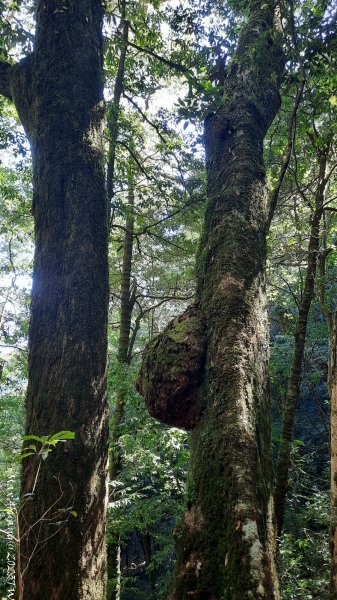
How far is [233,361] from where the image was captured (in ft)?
7.22

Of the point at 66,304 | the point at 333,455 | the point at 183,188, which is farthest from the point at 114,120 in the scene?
the point at 333,455

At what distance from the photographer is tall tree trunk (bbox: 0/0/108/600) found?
221 centimetres

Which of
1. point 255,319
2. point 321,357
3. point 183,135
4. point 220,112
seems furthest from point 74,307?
point 321,357

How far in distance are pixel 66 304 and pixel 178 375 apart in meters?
0.85

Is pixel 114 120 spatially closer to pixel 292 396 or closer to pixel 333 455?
pixel 292 396

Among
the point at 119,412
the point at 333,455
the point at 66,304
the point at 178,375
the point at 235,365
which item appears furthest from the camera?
the point at 119,412

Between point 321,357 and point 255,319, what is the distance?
11002mm

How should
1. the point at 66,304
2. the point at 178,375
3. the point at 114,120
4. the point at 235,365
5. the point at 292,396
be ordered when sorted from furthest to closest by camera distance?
the point at 292,396
the point at 114,120
the point at 66,304
the point at 178,375
the point at 235,365

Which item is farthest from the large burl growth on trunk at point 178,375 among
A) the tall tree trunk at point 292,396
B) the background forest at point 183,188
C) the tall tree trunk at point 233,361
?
the tall tree trunk at point 292,396

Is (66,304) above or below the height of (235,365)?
above

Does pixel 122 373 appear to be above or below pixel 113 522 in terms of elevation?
above

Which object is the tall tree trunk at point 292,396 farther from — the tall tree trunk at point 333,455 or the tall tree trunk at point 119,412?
the tall tree trunk at point 119,412

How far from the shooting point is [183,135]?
7.92 m

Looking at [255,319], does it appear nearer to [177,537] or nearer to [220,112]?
[177,537]
